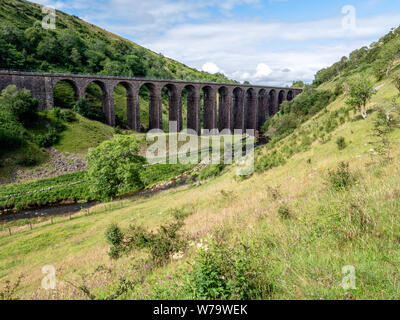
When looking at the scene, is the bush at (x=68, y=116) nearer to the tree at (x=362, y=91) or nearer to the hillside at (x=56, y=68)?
the hillside at (x=56, y=68)

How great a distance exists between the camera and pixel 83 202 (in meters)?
26.5

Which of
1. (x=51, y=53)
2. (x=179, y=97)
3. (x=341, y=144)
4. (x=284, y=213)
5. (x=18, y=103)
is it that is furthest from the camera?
(x=51, y=53)

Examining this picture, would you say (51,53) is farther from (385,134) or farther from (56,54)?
(385,134)

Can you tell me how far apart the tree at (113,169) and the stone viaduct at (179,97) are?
79.4 feet

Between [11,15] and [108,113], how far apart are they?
59.0 m

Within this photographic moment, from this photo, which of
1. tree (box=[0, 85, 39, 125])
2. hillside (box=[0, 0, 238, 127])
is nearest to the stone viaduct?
tree (box=[0, 85, 39, 125])

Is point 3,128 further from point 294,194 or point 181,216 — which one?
point 294,194

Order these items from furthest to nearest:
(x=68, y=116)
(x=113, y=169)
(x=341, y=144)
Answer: (x=68, y=116) → (x=113, y=169) → (x=341, y=144)

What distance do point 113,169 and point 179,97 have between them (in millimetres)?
38049

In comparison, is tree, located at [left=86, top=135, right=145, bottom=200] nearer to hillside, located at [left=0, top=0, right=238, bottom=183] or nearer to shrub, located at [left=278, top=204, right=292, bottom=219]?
hillside, located at [left=0, top=0, right=238, bottom=183]

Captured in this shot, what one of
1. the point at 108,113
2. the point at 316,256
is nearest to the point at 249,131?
the point at 108,113

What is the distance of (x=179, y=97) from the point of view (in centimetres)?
5831

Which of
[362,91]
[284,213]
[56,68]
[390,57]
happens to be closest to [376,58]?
[390,57]
